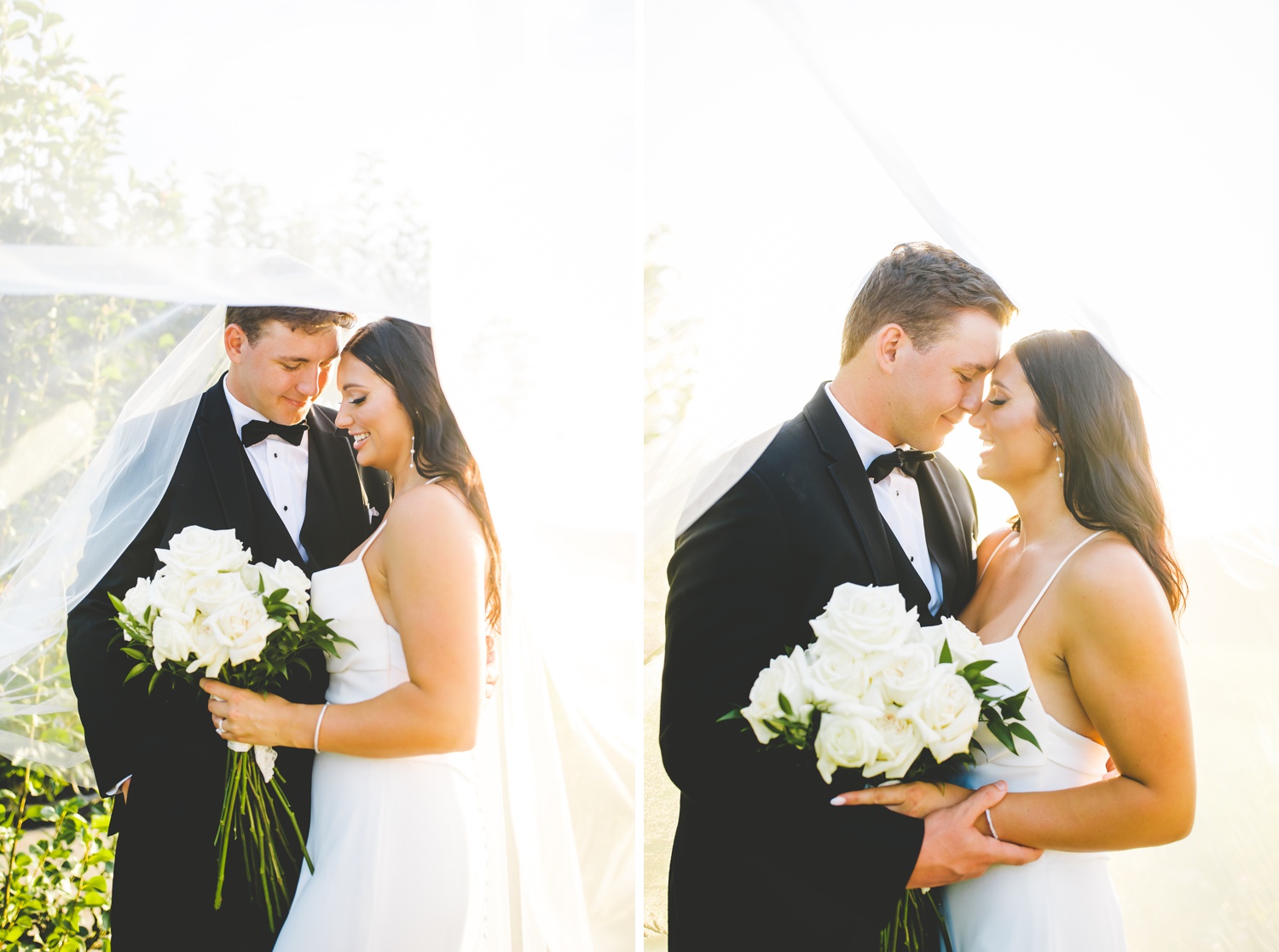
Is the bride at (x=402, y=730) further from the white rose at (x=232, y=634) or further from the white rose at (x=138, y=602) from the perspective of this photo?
the white rose at (x=138, y=602)

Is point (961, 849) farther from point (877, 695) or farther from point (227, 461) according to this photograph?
point (227, 461)

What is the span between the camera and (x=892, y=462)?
2541mm

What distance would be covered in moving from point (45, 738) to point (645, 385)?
8.29ft

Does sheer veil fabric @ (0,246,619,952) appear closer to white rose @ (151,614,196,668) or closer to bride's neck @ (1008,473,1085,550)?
white rose @ (151,614,196,668)

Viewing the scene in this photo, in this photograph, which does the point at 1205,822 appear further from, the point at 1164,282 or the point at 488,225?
the point at 488,225

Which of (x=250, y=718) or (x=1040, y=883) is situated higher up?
(x=250, y=718)

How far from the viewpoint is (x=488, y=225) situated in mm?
2000

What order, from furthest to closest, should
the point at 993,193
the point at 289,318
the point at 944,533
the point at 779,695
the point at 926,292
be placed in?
the point at 289,318 → the point at 944,533 → the point at 926,292 → the point at 779,695 → the point at 993,193

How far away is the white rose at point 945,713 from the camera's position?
1.88 m

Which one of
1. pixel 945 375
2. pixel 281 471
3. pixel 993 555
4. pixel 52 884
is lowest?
pixel 52 884

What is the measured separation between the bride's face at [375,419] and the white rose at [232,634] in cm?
52

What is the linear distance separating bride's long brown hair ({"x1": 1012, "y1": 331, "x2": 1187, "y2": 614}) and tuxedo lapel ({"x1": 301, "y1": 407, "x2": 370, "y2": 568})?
210 cm

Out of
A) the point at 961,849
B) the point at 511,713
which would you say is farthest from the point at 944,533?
the point at 511,713

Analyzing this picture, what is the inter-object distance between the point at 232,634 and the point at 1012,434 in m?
2.02
